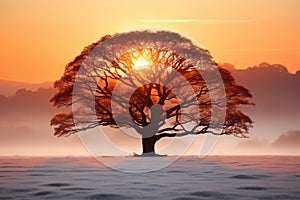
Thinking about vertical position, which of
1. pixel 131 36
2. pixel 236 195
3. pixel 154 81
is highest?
pixel 131 36

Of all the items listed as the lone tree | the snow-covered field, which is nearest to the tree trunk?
the lone tree

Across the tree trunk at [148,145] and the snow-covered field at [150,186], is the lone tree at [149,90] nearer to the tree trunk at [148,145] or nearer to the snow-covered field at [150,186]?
the tree trunk at [148,145]

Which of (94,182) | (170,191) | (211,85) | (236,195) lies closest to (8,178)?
(94,182)

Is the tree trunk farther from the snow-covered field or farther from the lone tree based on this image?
the snow-covered field

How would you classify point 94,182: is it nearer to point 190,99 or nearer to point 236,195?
point 236,195

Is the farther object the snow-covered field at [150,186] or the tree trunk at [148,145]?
the tree trunk at [148,145]

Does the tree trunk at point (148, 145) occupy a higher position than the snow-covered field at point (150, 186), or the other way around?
the tree trunk at point (148, 145)

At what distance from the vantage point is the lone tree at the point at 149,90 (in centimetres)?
3662

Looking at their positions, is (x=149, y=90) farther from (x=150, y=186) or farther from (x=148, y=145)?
(x=150, y=186)

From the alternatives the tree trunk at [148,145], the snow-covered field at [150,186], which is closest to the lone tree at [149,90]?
the tree trunk at [148,145]

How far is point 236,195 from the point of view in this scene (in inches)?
526

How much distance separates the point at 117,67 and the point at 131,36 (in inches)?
100

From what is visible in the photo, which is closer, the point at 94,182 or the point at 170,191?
the point at 170,191

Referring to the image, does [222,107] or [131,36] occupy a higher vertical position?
[131,36]
